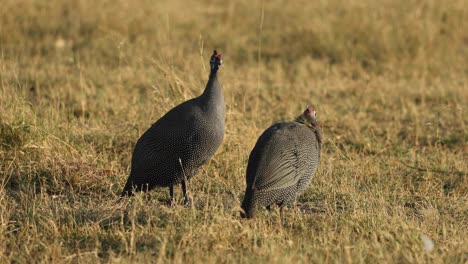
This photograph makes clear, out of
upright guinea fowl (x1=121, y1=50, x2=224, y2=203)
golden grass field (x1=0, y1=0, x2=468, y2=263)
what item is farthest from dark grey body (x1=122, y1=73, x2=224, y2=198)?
golden grass field (x1=0, y1=0, x2=468, y2=263)

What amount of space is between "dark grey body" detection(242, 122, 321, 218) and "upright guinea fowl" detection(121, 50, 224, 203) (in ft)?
0.98

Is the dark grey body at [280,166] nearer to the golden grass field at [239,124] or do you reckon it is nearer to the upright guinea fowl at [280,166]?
the upright guinea fowl at [280,166]

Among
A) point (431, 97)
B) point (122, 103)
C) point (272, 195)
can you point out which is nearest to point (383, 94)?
point (431, 97)

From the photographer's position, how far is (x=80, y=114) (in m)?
6.96

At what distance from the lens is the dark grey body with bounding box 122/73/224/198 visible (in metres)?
4.68

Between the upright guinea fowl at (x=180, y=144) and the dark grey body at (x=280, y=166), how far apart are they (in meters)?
0.30

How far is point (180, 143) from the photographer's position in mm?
4699

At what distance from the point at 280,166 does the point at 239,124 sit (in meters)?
1.77

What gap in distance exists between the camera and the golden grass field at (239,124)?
161 inches

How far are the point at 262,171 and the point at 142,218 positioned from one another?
67 cm

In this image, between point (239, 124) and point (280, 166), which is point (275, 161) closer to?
point (280, 166)

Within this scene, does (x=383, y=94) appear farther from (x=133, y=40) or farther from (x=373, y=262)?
(x=373, y=262)

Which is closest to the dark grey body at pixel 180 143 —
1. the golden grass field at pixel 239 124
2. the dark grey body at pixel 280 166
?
the golden grass field at pixel 239 124

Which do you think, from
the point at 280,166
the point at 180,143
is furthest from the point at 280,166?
the point at 180,143
